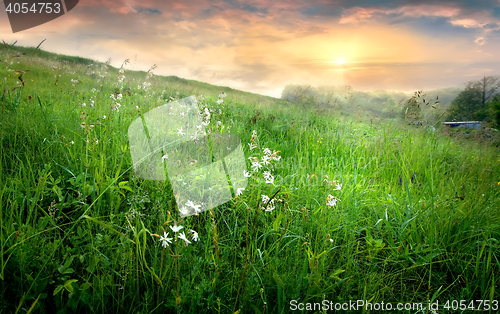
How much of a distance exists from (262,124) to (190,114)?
2270 mm

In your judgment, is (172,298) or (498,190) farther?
(498,190)

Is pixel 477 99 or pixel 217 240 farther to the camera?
pixel 477 99

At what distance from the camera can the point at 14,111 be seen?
10.9 ft

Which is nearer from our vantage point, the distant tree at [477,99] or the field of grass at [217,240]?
the field of grass at [217,240]

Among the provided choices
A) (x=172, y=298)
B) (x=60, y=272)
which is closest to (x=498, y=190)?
(x=172, y=298)

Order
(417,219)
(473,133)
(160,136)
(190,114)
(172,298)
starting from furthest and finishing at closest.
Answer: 1. (473,133)
2. (190,114)
3. (160,136)
4. (417,219)
5. (172,298)

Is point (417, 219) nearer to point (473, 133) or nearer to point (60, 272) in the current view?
point (60, 272)

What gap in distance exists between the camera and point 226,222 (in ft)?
6.97

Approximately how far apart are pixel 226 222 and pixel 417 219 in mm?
1761

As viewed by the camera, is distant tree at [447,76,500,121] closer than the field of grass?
No

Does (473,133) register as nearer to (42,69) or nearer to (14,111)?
(14,111)

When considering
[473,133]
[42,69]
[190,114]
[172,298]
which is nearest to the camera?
[172,298]

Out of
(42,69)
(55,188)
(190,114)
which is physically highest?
(42,69)

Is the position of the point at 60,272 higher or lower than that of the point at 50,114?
lower
